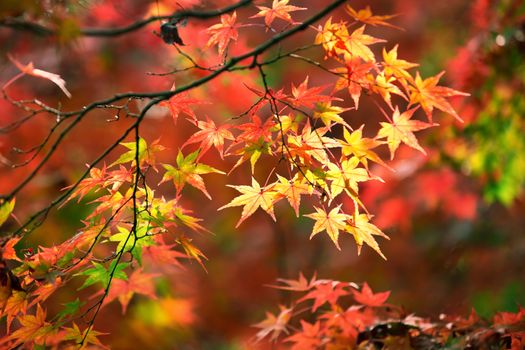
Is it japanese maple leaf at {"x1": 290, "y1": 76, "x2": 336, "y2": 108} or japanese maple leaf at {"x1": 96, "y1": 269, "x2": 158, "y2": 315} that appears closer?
japanese maple leaf at {"x1": 290, "y1": 76, "x2": 336, "y2": 108}

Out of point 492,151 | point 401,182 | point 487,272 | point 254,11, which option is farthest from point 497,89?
point 254,11

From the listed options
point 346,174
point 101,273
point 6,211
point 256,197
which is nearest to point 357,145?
point 346,174

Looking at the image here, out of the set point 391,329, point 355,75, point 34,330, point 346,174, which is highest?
point 355,75

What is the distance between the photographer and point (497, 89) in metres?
3.57

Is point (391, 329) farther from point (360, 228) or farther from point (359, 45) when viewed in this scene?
point (359, 45)

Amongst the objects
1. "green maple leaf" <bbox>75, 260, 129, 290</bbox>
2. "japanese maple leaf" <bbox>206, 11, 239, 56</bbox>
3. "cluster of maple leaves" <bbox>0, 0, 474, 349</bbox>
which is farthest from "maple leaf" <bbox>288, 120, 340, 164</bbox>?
"green maple leaf" <bbox>75, 260, 129, 290</bbox>

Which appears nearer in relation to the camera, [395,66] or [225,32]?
[395,66]

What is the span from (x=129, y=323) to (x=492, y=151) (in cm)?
277

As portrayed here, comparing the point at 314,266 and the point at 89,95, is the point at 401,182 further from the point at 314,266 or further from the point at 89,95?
the point at 89,95

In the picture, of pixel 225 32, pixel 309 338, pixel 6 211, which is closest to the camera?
pixel 6 211

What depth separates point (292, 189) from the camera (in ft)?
4.57

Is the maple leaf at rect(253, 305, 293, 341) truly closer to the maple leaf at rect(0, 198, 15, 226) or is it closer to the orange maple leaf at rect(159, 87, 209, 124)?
the orange maple leaf at rect(159, 87, 209, 124)

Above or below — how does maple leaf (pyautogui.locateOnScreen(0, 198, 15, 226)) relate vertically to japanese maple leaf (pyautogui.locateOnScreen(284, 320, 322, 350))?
above

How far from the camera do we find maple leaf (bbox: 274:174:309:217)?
54.2 inches
